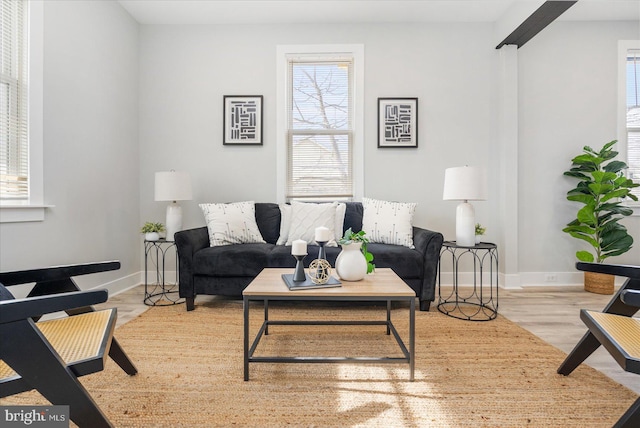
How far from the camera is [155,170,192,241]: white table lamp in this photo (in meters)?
3.07

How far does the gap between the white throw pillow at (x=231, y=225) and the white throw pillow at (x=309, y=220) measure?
37 centimetres

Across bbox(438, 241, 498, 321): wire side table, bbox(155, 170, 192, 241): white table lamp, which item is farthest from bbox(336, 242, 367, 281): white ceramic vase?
bbox(155, 170, 192, 241): white table lamp

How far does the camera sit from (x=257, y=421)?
132cm

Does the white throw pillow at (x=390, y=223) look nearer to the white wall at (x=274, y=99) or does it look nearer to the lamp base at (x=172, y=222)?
the white wall at (x=274, y=99)

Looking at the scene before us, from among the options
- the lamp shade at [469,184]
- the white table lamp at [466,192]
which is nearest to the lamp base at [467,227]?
the white table lamp at [466,192]

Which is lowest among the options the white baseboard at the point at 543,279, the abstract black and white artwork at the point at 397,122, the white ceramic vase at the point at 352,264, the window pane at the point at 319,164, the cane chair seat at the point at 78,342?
the white baseboard at the point at 543,279

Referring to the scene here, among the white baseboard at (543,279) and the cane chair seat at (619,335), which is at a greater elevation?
the cane chair seat at (619,335)

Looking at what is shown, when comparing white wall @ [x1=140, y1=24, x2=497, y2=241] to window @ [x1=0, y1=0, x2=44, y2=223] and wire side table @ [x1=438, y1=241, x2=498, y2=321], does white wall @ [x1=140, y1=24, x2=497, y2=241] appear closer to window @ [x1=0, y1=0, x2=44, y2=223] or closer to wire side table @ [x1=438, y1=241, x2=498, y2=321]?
wire side table @ [x1=438, y1=241, x2=498, y2=321]

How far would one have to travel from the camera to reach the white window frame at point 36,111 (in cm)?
232

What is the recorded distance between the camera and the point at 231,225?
10.0ft

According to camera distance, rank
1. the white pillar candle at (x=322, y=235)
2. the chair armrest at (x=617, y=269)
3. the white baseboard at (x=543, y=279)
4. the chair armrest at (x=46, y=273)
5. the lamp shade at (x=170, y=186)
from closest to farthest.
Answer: the chair armrest at (x=46, y=273), the chair armrest at (x=617, y=269), the white pillar candle at (x=322, y=235), the lamp shade at (x=170, y=186), the white baseboard at (x=543, y=279)

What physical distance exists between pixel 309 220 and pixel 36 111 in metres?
2.25

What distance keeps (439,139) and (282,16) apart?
2185mm

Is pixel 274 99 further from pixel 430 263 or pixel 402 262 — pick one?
pixel 430 263
